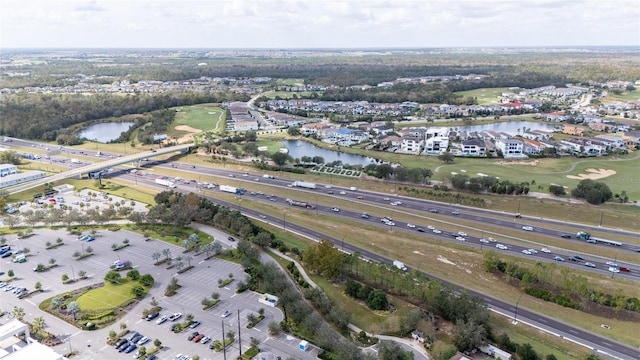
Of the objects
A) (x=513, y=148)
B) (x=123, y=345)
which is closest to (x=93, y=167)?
(x=123, y=345)

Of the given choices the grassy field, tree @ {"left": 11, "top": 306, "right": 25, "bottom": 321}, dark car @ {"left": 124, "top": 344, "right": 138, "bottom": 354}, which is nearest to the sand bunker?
dark car @ {"left": 124, "top": 344, "right": 138, "bottom": 354}

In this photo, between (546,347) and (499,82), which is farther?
(499,82)

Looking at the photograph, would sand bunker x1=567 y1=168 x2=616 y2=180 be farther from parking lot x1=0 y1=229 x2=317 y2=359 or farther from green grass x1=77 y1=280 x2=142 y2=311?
green grass x1=77 y1=280 x2=142 y2=311

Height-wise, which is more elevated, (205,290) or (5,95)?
(5,95)

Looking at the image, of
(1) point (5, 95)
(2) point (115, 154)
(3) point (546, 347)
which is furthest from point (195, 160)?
(1) point (5, 95)

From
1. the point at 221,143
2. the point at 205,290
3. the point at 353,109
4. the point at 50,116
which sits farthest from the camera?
the point at 353,109

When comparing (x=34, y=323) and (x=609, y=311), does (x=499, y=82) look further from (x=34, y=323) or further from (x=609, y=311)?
(x=34, y=323)
